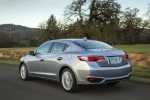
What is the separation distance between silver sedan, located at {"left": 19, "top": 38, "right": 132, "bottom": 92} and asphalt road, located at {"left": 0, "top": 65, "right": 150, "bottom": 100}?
33 centimetres

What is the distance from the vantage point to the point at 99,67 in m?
7.77

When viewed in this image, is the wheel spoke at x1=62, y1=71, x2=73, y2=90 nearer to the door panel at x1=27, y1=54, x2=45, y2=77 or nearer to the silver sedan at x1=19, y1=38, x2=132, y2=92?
the silver sedan at x1=19, y1=38, x2=132, y2=92

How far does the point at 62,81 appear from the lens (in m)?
8.60

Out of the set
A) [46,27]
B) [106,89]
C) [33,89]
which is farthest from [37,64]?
[46,27]

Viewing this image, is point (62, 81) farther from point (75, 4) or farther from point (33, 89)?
point (75, 4)

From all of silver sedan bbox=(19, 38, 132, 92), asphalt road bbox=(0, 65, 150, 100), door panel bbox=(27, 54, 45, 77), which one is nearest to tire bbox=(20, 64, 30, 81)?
door panel bbox=(27, 54, 45, 77)

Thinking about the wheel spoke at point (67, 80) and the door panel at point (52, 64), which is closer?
the wheel spoke at point (67, 80)

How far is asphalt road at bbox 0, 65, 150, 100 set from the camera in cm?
762

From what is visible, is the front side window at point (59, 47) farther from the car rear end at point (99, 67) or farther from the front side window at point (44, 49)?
the car rear end at point (99, 67)

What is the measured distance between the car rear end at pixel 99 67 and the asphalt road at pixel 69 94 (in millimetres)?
418

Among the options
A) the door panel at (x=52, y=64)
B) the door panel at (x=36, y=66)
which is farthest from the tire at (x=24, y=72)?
the door panel at (x=52, y=64)

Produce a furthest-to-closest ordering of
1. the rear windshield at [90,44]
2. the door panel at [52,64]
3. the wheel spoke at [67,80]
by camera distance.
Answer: the door panel at [52,64]
the rear windshield at [90,44]
the wheel spoke at [67,80]

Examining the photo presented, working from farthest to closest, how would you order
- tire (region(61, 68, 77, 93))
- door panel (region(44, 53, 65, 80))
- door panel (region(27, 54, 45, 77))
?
door panel (region(27, 54, 45, 77)) → door panel (region(44, 53, 65, 80)) → tire (region(61, 68, 77, 93))

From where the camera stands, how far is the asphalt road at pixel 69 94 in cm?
762
